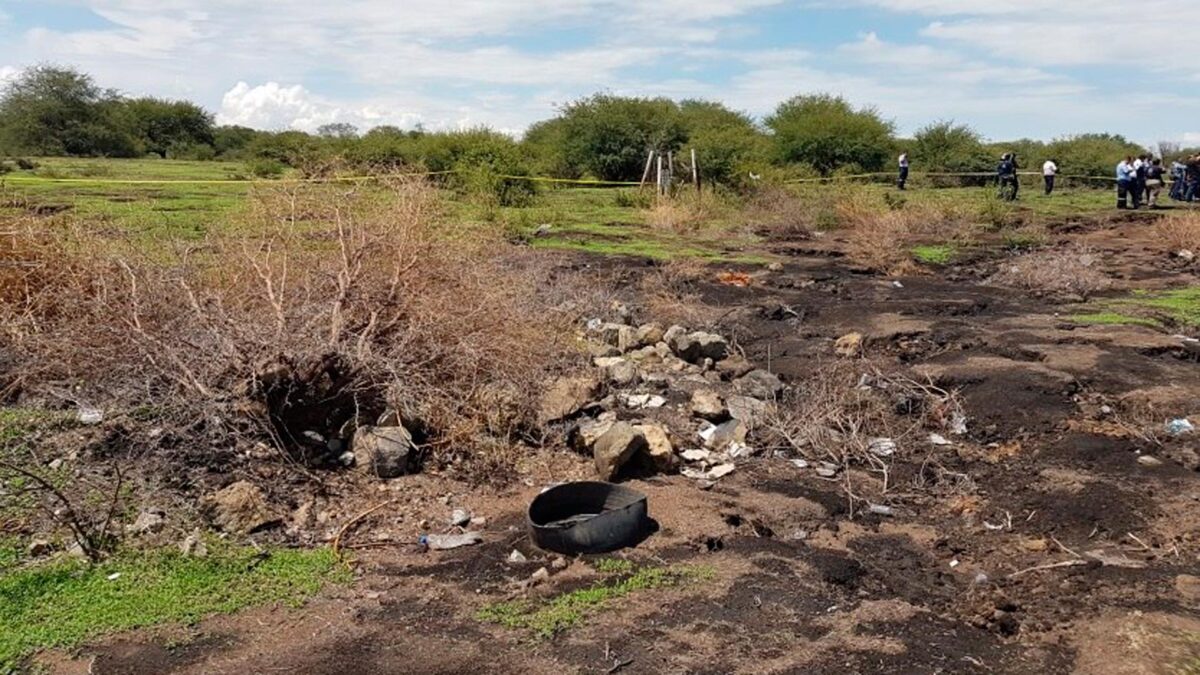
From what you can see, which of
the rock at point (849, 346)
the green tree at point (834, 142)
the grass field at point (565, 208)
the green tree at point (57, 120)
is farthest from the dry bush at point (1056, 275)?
the green tree at point (57, 120)

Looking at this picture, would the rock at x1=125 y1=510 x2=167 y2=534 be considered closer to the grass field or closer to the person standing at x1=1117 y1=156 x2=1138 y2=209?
the grass field

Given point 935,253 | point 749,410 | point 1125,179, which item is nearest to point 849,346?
point 749,410

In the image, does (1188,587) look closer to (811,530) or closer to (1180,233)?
(811,530)

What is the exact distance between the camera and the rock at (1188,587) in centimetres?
417

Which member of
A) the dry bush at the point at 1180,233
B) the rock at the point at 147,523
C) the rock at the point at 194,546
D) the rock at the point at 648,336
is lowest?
the rock at the point at 194,546

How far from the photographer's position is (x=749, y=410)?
6.66 m

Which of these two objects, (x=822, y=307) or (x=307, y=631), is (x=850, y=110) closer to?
(x=822, y=307)

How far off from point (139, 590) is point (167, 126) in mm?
43680

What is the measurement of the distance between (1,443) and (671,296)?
7.09m

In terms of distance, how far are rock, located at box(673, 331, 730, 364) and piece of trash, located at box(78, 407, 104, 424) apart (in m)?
4.78

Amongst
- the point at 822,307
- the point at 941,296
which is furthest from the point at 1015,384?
the point at 941,296

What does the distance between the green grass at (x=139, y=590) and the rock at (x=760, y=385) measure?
3.80 metres

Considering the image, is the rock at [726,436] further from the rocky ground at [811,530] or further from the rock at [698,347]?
the rock at [698,347]

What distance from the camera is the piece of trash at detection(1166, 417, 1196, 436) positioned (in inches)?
248
